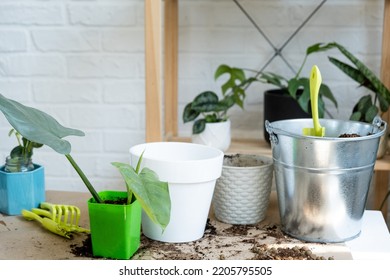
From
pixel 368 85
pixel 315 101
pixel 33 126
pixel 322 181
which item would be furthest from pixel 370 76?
pixel 33 126

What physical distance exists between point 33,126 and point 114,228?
212 mm

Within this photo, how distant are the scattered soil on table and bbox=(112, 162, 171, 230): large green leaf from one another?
0.55 feet

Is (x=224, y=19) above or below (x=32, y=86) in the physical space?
above

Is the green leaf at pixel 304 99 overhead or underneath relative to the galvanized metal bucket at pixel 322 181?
overhead

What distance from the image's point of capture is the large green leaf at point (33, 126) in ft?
2.91

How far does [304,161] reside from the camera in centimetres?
103

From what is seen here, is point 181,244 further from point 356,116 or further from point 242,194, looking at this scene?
point 356,116

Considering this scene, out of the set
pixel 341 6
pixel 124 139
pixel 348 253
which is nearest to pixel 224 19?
pixel 341 6

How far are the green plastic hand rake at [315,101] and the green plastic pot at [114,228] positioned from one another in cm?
37

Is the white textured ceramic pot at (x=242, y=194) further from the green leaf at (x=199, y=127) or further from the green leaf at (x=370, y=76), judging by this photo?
the green leaf at (x=370, y=76)

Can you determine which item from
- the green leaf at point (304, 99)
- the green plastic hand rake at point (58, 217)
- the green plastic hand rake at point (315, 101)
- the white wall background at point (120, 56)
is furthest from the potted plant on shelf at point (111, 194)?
the white wall background at point (120, 56)

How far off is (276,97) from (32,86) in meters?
0.81
